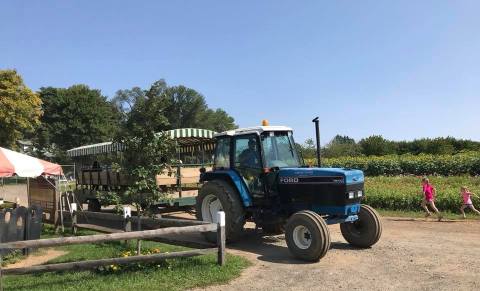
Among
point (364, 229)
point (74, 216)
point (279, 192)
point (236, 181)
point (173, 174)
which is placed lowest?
point (364, 229)

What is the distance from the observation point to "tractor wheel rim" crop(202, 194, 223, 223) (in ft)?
36.2

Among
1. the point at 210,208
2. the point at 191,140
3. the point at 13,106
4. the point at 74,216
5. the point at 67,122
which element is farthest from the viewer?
the point at 67,122

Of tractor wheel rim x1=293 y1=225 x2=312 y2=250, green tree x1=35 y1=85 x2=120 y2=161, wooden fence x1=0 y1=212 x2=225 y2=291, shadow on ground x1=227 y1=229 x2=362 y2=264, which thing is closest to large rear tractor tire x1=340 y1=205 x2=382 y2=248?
shadow on ground x1=227 y1=229 x2=362 y2=264

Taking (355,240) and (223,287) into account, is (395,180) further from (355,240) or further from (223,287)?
(223,287)

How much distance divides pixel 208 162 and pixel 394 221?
6.15m

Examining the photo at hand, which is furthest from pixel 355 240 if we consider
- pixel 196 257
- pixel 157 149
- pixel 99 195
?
pixel 99 195

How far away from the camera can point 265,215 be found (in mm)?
10258

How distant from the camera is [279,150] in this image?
10453 mm

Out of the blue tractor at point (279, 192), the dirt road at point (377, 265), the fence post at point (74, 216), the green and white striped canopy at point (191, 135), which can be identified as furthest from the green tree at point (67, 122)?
the dirt road at point (377, 265)

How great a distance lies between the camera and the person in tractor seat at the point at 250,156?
403 inches

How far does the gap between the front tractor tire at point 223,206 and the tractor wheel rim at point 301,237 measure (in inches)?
64.7

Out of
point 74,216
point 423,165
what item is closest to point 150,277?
point 74,216

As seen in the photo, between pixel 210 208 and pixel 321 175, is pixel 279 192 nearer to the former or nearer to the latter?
pixel 321 175

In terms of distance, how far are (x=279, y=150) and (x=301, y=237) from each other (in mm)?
2204
